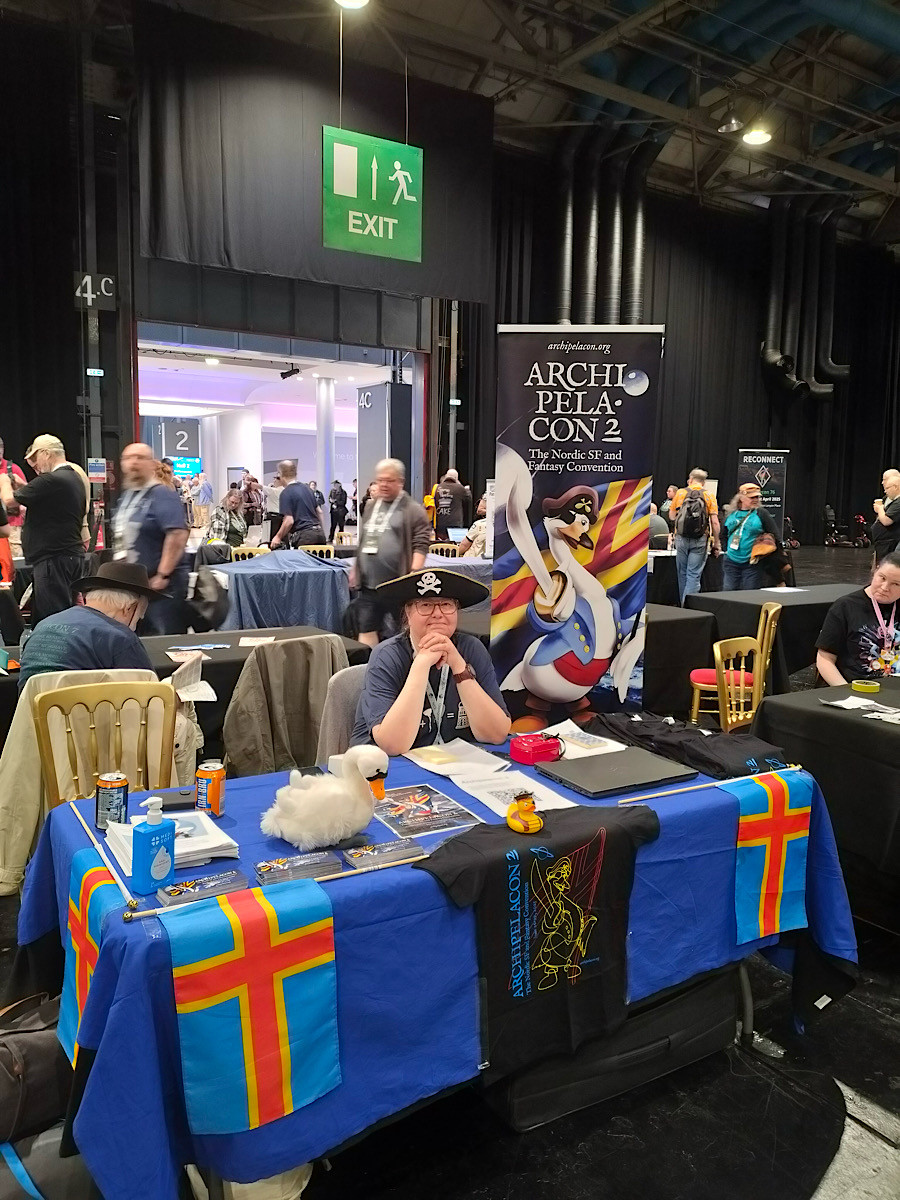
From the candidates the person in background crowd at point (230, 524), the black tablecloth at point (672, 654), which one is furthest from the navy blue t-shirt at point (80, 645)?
the person in background crowd at point (230, 524)

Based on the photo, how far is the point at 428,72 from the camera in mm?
10555

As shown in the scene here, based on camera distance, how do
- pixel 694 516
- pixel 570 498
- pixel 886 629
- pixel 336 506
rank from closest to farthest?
pixel 570 498 → pixel 886 629 → pixel 694 516 → pixel 336 506

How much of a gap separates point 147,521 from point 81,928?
3.24 m

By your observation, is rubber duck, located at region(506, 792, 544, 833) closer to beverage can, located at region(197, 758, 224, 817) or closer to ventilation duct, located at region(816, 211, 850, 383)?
beverage can, located at region(197, 758, 224, 817)

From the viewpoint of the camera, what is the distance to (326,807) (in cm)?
169

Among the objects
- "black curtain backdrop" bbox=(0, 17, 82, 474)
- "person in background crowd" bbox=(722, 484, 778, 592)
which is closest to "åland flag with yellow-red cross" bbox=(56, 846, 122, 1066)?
"person in background crowd" bbox=(722, 484, 778, 592)

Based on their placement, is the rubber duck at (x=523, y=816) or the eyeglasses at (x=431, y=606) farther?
the eyeglasses at (x=431, y=606)

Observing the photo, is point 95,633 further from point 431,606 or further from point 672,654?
point 672,654

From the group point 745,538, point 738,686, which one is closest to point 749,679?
point 738,686

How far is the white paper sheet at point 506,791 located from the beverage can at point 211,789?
0.57m

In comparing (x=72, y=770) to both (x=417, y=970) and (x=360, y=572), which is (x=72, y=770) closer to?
(x=417, y=970)

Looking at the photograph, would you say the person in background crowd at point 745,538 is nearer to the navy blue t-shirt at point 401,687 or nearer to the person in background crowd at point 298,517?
the person in background crowd at point 298,517

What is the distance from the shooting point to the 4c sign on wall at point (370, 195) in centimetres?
708

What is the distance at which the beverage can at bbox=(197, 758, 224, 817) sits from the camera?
6.14ft
